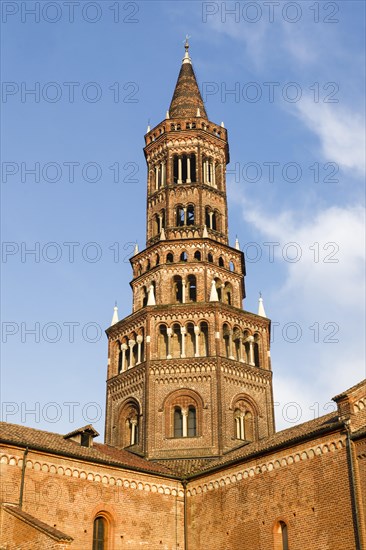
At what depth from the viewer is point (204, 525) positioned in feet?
104

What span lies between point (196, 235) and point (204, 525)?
18115 millimetres

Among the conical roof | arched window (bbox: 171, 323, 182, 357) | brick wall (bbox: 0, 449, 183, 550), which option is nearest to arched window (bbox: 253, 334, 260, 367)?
arched window (bbox: 171, 323, 182, 357)

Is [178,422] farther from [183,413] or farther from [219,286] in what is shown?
[219,286]

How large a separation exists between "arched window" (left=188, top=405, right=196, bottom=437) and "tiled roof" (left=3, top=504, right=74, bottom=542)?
1257cm

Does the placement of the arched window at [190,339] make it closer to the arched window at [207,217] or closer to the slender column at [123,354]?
the slender column at [123,354]

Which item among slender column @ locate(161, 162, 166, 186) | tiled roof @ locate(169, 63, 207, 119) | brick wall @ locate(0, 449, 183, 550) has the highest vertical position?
tiled roof @ locate(169, 63, 207, 119)

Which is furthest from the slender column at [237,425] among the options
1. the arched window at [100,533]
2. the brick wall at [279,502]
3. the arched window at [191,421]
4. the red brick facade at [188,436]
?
the arched window at [100,533]

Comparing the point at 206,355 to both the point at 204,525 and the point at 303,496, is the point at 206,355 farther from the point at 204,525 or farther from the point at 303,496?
the point at 303,496

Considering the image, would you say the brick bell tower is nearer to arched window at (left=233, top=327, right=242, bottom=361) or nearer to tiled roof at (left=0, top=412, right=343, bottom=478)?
arched window at (left=233, top=327, right=242, bottom=361)

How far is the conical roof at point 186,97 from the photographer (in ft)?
160

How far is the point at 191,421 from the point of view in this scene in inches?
1496

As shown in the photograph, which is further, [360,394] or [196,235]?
[196,235]

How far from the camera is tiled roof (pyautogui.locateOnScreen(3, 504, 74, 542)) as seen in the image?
2480 centimetres

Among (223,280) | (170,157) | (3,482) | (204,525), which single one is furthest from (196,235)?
(3,482)
